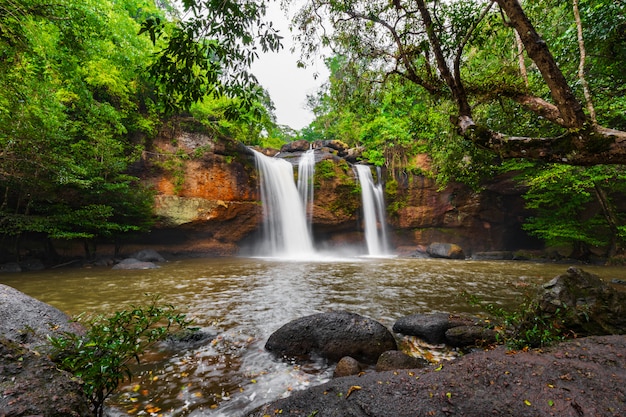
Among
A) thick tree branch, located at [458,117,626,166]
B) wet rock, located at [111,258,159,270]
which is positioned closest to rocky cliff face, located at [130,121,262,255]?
wet rock, located at [111,258,159,270]

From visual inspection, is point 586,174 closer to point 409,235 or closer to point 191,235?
point 409,235

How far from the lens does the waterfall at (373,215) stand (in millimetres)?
21406

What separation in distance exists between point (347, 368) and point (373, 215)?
727 inches

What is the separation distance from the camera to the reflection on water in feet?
10.5

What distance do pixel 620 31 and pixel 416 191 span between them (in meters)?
14.6

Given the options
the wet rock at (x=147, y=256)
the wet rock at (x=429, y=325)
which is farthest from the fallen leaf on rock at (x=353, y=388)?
the wet rock at (x=147, y=256)

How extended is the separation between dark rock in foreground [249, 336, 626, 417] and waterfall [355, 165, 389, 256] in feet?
61.0

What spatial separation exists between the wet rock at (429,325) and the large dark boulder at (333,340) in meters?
0.74

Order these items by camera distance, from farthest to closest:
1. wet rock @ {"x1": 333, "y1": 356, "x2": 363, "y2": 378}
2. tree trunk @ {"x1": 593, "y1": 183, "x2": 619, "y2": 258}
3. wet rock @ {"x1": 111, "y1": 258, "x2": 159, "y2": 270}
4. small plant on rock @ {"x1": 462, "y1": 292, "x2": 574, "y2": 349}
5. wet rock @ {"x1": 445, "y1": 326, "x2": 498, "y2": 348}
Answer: tree trunk @ {"x1": 593, "y1": 183, "x2": 619, "y2": 258}, wet rock @ {"x1": 111, "y1": 258, "x2": 159, "y2": 270}, wet rock @ {"x1": 445, "y1": 326, "x2": 498, "y2": 348}, wet rock @ {"x1": 333, "y1": 356, "x2": 363, "y2": 378}, small plant on rock @ {"x1": 462, "y1": 292, "x2": 574, "y2": 349}

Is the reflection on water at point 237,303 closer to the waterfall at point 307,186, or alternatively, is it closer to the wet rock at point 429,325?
the wet rock at point 429,325

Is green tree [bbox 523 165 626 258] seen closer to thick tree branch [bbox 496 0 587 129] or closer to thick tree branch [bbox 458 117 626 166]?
thick tree branch [bbox 458 117 626 166]

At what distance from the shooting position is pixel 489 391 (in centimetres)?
239

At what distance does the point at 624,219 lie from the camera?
14.6 metres

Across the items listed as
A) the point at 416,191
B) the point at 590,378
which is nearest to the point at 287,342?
the point at 590,378
